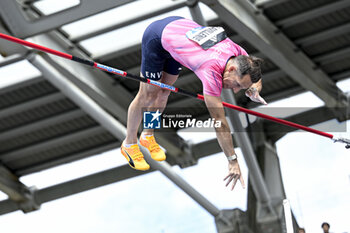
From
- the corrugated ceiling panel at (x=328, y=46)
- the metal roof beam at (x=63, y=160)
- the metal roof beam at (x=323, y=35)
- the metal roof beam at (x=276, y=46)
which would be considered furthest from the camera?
the metal roof beam at (x=63, y=160)

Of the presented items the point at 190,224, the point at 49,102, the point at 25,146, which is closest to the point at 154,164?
the point at 49,102

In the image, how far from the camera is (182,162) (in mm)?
16797

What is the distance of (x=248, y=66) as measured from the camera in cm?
670

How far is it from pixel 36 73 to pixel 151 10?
3116 millimetres

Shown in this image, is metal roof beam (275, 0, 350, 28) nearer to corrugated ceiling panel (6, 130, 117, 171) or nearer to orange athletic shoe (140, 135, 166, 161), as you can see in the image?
corrugated ceiling panel (6, 130, 117, 171)

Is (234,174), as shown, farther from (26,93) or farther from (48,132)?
(48,132)

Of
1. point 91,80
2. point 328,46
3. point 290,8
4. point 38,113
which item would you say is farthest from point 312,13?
point 38,113

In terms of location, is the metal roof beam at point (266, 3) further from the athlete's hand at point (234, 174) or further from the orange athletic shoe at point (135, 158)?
the athlete's hand at point (234, 174)

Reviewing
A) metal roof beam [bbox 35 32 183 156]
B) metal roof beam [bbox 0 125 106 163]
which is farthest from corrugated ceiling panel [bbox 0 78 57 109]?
metal roof beam [bbox 0 125 106 163]

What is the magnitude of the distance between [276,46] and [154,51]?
686 centimetres

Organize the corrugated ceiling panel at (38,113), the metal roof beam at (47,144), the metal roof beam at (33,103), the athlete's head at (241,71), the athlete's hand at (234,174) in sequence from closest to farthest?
1. the athlete's hand at (234,174)
2. the athlete's head at (241,71)
3. the metal roof beam at (33,103)
4. the corrugated ceiling panel at (38,113)
5. the metal roof beam at (47,144)

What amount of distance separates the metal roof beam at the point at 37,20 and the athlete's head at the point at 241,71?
15.9ft

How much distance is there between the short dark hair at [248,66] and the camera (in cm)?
669

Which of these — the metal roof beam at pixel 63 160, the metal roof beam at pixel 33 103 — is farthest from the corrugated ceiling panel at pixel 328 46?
the metal roof beam at pixel 33 103
